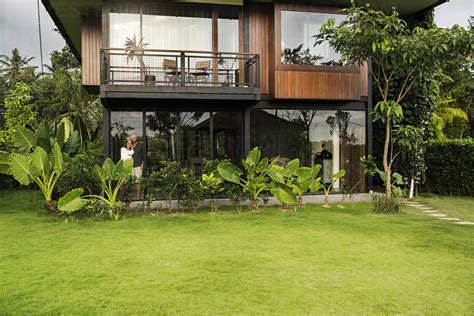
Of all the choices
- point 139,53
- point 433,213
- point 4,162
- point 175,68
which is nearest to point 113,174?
point 4,162

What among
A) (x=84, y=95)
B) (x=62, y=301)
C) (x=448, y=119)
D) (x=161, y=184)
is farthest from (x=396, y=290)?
(x=84, y=95)

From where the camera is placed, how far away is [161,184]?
32.8ft

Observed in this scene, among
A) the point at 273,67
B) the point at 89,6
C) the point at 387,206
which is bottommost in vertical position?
the point at 387,206

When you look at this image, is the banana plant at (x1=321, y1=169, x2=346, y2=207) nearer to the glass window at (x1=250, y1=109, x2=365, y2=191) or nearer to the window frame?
the glass window at (x1=250, y1=109, x2=365, y2=191)

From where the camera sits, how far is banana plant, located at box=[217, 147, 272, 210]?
1012 cm

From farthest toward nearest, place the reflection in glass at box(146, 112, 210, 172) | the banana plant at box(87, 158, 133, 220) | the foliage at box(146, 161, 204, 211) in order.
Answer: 1. the reflection in glass at box(146, 112, 210, 172)
2. the foliage at box(146, 161, 204, 211)
3. the banana plant at box(87, 158, 133, 220)

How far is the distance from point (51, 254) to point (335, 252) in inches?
165

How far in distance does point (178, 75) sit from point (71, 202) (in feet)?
14.8

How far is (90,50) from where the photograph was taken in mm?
12266

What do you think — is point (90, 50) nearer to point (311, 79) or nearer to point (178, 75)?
point (178, 75)

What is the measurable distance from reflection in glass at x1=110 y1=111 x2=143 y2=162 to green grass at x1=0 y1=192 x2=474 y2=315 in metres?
2.81

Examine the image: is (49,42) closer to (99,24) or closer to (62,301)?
(99,24)

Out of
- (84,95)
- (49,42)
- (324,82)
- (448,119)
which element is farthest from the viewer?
(49,42)

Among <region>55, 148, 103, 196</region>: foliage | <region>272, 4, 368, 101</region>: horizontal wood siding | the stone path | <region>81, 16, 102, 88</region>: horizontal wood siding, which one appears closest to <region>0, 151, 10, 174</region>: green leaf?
<region>55, 148, 103, 196</region>: foliage
